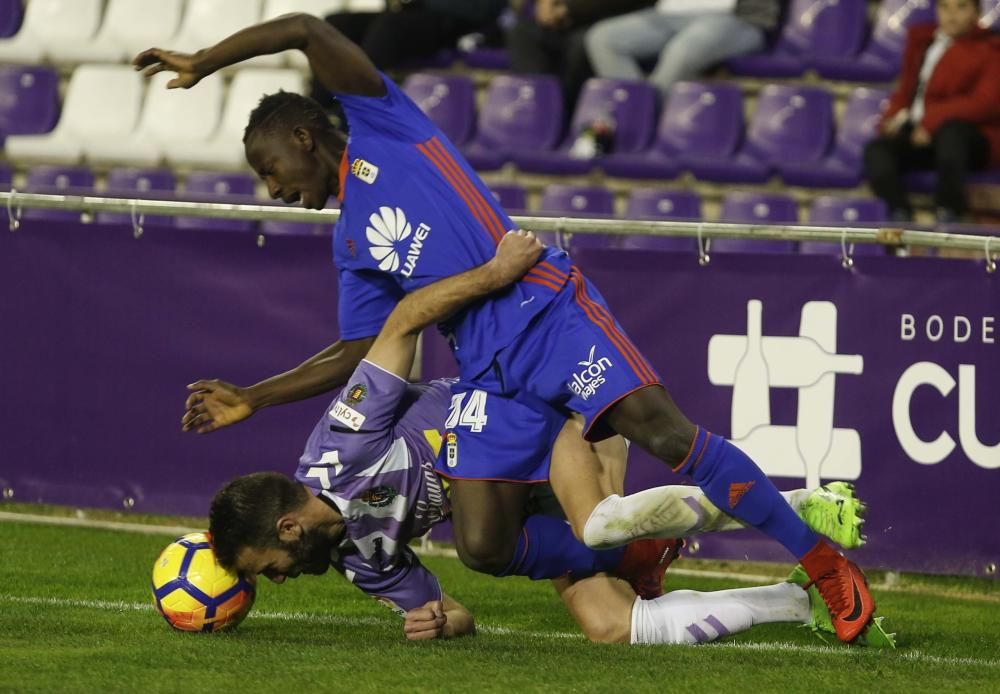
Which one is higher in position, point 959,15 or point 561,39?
point 959,15

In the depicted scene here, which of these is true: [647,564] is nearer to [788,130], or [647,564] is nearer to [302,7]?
[788,130]

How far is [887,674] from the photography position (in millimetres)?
5105

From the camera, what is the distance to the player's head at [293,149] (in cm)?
573

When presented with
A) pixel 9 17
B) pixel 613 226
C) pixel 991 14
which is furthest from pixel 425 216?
pixel 9 17

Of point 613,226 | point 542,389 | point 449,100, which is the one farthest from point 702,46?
point 542,389

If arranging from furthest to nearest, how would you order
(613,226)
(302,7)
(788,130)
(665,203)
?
(302,7)
(788,130)
(665,203)
(613,226)

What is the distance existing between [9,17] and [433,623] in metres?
10.6

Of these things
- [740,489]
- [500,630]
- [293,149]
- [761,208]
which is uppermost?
[293,149]

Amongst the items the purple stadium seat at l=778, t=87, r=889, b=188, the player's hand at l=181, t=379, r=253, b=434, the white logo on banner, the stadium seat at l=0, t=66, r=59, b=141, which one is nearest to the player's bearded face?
the player's hand at l=181, t=379, r=253, b=434

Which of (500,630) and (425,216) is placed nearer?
(425,216)

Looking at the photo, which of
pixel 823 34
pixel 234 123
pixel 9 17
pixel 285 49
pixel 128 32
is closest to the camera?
pixel 285 49

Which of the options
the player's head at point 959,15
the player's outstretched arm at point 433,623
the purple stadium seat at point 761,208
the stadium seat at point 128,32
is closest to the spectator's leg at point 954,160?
the player's head at point 959,15

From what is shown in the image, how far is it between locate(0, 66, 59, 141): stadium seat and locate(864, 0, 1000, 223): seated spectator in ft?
22.4

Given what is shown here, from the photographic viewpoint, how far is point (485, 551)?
225 inches
